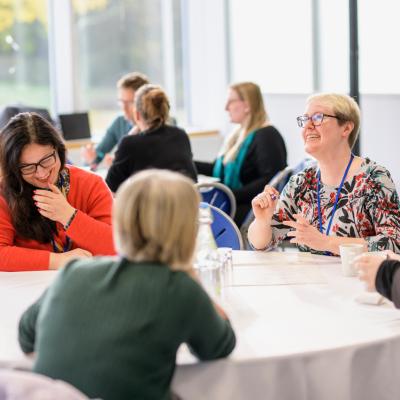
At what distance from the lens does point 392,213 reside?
9.06 feet

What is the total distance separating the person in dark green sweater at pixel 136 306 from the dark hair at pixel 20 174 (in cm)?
107

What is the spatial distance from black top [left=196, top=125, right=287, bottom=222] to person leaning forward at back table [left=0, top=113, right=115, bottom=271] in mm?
2115

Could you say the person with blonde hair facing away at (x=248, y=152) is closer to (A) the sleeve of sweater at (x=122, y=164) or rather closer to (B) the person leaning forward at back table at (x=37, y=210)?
(A) the sleeve of sweater at (x=122, y=164)

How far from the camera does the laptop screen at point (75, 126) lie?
671 centimetres

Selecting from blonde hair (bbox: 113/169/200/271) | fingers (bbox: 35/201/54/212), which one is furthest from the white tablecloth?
fingers (bbox: 35/201/54/212)

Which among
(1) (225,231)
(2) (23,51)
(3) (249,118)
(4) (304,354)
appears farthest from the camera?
(2) (23,51)

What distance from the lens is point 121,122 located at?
5.85 meters

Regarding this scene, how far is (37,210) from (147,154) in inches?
72.7

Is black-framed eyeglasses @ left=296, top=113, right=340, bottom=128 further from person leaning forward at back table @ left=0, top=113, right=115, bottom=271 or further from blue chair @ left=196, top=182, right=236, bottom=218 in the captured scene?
blue chair @ left=196, top=182, right=236, bottom=218

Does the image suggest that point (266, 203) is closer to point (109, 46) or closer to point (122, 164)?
point (122, 164)

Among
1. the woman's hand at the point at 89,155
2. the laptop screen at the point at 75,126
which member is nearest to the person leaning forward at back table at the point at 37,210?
the woman's hand at the point at 89,155

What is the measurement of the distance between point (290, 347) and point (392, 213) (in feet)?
3.40

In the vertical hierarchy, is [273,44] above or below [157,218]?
above

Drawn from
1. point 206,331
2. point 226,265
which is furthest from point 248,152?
point 206,331
